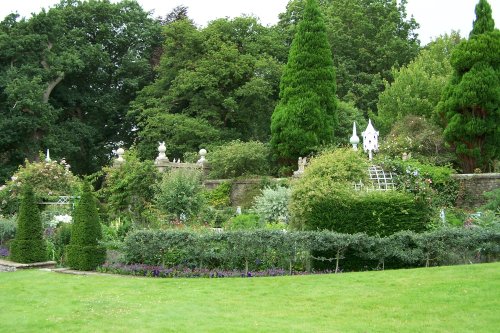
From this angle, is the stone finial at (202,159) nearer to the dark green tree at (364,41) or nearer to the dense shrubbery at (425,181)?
the dense shrubbery at (425,181)

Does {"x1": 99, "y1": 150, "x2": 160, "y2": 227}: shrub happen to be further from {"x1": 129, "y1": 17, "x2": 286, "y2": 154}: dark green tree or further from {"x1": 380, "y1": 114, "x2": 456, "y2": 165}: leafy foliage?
{"x1": 129, "y1": 17, "x2": 286, "y2": 154}: dark green tree

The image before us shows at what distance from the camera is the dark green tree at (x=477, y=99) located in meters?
21.7

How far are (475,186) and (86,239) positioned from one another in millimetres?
12618

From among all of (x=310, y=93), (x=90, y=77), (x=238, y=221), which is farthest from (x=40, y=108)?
(x=238, y=221)

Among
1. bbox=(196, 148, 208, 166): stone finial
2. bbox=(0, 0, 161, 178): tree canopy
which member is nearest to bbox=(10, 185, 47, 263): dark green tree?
bbox=(196, 148, 208, 166): stone finial

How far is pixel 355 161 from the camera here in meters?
15.8

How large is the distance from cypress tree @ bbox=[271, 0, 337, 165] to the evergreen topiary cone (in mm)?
12360

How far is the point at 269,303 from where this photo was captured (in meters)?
9.68

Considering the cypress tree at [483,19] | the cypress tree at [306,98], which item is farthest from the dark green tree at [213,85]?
the cypress tree at [483,19]

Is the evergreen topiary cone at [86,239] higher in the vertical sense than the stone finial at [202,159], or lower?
lower

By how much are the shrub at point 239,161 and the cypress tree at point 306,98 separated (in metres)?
0.83

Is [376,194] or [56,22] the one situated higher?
[56,22]

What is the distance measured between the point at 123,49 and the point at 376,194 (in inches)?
1058

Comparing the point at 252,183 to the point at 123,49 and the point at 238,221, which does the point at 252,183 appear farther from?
the point at 123,49
